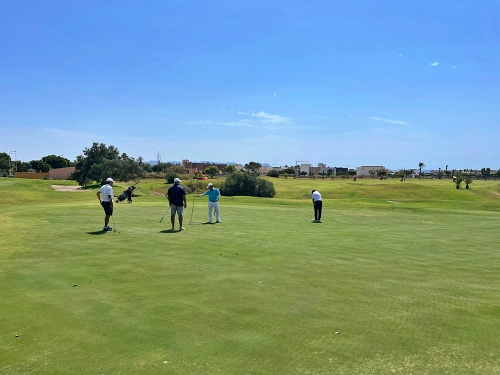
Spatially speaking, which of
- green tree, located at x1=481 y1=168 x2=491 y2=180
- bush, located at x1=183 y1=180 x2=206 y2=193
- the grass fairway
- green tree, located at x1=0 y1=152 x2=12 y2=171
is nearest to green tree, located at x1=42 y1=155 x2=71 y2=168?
green tree, located at x1=0 y1=152 x2=12 y2=171

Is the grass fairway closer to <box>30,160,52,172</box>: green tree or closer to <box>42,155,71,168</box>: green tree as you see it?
<box>30,160,52,172</box>: green tree

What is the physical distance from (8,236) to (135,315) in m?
11.3

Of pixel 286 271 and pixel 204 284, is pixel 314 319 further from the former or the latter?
pixel 286 271

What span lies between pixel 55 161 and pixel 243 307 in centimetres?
16782

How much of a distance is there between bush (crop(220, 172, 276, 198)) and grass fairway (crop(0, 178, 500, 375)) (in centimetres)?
5075

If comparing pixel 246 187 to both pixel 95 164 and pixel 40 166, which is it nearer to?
pixel 95 164

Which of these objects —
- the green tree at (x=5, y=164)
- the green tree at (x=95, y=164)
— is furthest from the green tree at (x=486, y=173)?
the green tree at (x=5, y=164)

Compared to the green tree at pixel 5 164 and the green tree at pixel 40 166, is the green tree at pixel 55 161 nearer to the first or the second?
the green tree at pixel 40 166

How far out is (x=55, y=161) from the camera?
159m

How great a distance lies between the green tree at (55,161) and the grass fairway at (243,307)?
156 metres

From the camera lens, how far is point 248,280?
32.2ft

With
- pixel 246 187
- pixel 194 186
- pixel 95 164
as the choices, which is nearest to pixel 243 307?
pixel 246 187

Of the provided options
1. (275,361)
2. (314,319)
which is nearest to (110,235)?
(314,319)

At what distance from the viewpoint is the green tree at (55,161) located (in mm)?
158750
